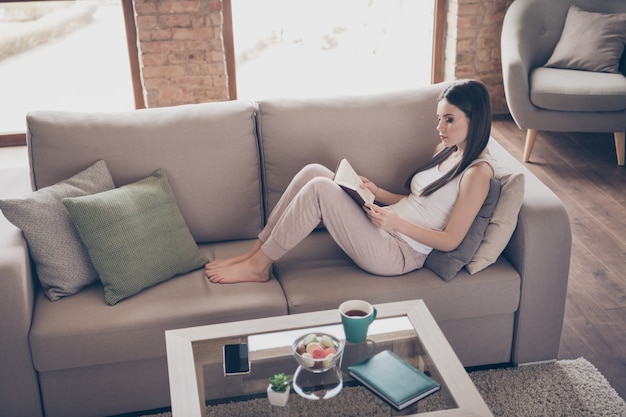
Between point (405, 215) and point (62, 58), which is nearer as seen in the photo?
point (405, 215)

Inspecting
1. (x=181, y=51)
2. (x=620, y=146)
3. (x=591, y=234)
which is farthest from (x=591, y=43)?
(x=181, y=51)

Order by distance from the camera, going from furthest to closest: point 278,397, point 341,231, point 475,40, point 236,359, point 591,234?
point 475,40 < point 591,234 < point 341,231 < point 236,359 < point 278,397

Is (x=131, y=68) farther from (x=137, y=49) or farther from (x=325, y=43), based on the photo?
(x=325, y=43)

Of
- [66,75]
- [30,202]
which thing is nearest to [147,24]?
[66,75]

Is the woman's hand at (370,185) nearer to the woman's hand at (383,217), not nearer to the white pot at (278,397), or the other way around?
the woman's hand at (383,217)

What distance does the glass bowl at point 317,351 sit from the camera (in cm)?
196

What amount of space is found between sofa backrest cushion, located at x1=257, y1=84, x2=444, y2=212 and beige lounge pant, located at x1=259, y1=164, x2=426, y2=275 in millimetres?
273

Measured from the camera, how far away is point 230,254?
2668 mm

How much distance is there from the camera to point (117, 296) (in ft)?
7.73

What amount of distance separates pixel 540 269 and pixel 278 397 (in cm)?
108

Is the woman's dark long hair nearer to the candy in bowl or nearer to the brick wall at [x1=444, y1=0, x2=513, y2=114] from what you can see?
the candy in bowl

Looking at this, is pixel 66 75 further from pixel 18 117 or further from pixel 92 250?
pixel 92 250

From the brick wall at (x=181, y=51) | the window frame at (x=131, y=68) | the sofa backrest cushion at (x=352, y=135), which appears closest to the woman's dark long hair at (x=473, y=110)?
the sofa backrest cushion at (x=352, y=135)

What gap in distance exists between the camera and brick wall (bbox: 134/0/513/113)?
14.9 ft
